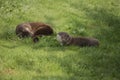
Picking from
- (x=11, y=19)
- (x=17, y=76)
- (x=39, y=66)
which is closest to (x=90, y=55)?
(x=39, y=66)

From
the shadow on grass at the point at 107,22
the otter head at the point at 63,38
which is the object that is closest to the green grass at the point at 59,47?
the shadow on grass at the point at 107,22

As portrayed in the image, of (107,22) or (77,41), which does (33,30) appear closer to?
(77,41)

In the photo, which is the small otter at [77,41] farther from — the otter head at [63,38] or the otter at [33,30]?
the otter at [33,30]

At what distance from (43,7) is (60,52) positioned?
5.56m

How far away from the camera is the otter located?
13172 millimetres

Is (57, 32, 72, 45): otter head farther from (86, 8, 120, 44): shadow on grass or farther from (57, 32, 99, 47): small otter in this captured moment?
(86, 8, 120, 44): shadow on grass

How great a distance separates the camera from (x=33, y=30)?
13508 millimetres

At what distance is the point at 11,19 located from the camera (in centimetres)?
1470

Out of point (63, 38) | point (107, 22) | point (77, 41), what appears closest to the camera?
point (63, 38)

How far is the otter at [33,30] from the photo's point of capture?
13.2 metres

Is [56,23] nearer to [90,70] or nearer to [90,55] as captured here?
[90,55]

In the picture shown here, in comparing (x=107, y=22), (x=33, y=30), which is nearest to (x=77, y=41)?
(x=33, y=30)

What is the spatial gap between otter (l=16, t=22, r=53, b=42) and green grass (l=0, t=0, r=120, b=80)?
25cm

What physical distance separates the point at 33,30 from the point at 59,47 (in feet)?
4.60
